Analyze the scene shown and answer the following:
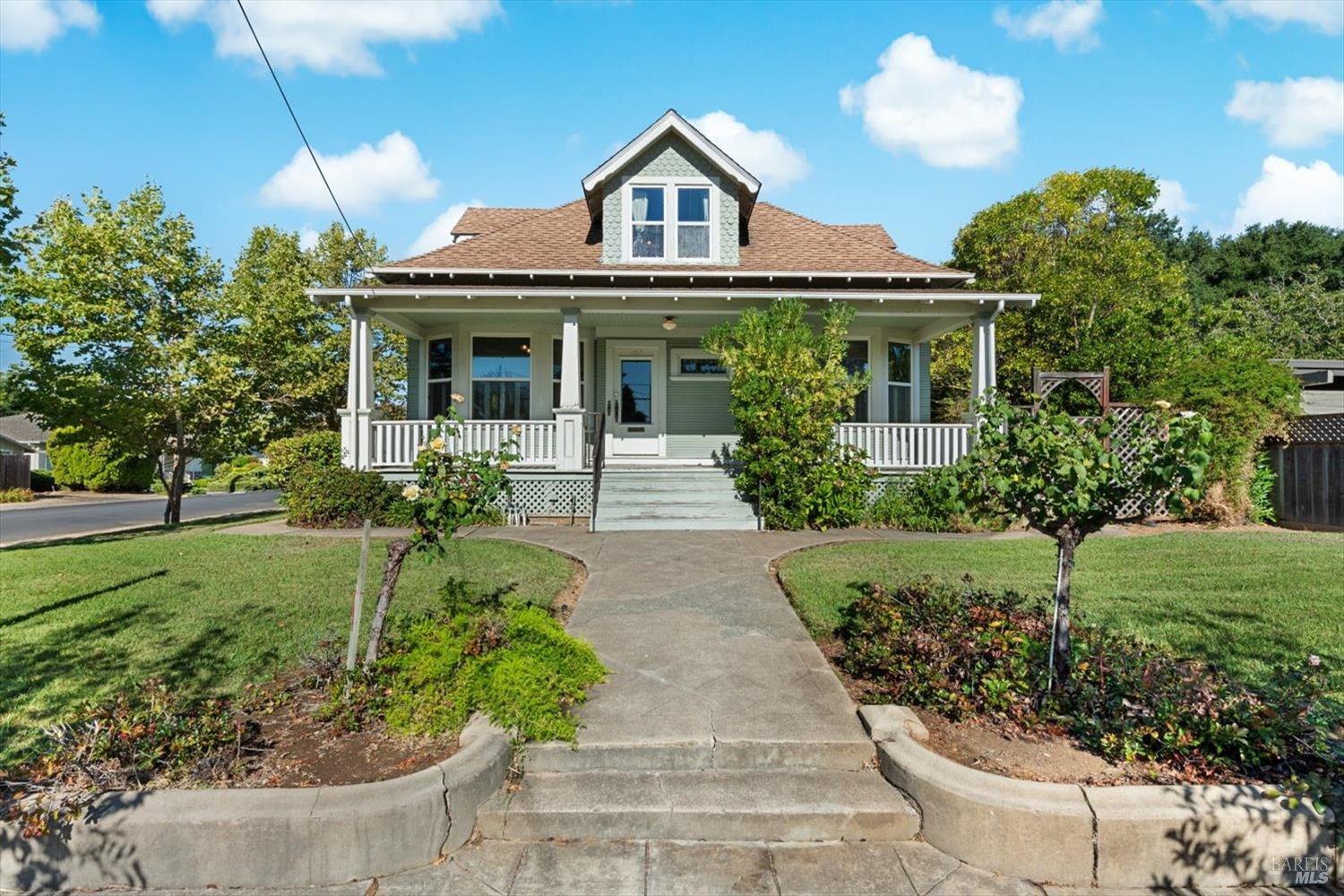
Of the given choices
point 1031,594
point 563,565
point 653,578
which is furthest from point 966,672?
point 563,565

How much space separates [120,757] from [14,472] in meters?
36.1

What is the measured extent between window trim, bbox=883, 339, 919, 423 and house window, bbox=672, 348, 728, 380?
3.41 m

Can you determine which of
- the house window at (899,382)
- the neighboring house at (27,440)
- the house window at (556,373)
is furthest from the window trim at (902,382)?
the neighboring house at (27,440)

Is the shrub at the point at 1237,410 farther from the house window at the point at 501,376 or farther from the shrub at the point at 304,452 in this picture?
the shrub at the point at 304,452

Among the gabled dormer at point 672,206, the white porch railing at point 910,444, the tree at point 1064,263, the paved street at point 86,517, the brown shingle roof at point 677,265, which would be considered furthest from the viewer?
the tree at point 1064,263

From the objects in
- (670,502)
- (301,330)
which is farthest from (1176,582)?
(301,330)

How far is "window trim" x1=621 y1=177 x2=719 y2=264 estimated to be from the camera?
12875mm

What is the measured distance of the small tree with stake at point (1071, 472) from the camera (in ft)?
10.7

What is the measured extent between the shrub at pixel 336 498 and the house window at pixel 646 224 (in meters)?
6.46

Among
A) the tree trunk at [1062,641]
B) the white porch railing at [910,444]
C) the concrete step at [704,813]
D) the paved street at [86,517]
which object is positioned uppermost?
the white porch railing at [910,444]

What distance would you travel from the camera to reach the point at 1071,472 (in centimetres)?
335

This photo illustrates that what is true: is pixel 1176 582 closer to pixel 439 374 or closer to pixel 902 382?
pixel 902 382

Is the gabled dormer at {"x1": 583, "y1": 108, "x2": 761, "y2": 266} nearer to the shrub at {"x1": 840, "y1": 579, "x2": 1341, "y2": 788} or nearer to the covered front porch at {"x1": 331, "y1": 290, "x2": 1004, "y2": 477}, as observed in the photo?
the covered front porch at {"x1": 331, "y1": 290, "x2": 1004, "y2": 477}

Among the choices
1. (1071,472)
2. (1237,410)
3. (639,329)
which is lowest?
(1071,472)
